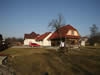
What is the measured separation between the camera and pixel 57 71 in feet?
43.5

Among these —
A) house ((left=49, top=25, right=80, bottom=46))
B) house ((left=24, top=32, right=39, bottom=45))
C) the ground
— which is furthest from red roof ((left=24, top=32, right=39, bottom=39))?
the ground

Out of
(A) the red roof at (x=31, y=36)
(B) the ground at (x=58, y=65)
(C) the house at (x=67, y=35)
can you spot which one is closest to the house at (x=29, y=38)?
(A) the red roof at (x=31, y=36)

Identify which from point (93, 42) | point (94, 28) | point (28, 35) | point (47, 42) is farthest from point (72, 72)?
point (94, 28)

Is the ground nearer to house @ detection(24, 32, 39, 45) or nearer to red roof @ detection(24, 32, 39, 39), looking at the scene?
house @ detection(24, 32, 39, 45)

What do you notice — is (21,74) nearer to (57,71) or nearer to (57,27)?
(57,71)

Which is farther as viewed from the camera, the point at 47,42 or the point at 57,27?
the point at 47,42

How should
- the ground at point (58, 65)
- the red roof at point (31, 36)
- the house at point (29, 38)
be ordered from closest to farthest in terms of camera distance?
the ground at point (58, 65), the house at point (29, 38), the red roof at point (31, 36)

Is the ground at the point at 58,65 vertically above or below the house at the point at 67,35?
below

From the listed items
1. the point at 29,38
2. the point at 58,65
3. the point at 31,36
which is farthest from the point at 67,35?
the point at 58,65

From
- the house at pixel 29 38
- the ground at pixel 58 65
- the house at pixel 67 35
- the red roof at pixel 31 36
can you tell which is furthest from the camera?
the red roof at pixel 31 36

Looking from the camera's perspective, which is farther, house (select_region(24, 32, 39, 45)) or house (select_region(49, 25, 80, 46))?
house (select_region(24, 32, 39, 45))

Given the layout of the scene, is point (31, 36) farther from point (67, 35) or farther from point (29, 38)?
point (67, 35)

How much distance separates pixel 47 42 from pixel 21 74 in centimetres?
4832

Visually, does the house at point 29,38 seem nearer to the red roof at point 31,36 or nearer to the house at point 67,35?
the red roof at point 31,36
